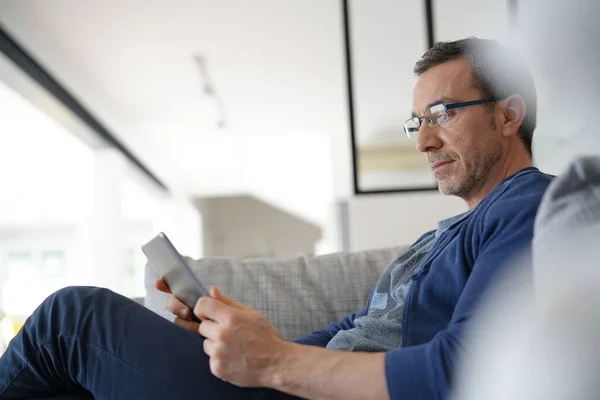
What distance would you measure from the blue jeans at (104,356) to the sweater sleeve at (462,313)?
0.25 meters

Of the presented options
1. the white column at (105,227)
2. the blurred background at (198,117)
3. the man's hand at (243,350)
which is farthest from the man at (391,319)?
the white column at (105,227)

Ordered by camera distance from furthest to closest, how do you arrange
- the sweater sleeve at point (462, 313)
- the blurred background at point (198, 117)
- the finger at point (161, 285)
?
1. the blurred background at point (198, 117)
2. the finger at point (161, 285)
3. the sweater sleeve at point (462, 313)

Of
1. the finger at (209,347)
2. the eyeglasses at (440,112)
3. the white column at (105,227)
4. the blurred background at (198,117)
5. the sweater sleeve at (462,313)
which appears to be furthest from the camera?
the white column at (105,227)

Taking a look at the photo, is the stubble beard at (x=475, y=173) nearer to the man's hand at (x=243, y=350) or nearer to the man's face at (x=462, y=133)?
the man's face at (x=462, y=133)

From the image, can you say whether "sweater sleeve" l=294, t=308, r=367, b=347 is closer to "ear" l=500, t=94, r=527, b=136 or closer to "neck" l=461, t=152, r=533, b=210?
"neck" l=461, t=152, r=533, b=210

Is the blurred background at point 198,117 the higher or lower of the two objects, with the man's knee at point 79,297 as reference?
higher

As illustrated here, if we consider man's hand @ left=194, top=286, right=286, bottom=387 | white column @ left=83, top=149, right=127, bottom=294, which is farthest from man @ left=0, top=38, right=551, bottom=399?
white column @ left=83, top=149, right=127, bottom=294

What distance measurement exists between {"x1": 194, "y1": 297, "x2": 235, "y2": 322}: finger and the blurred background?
2.21 ft

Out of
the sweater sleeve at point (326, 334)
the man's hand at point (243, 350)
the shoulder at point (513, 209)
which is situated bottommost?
the sweater sleeve at point (326, 334)

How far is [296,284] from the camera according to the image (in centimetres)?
183

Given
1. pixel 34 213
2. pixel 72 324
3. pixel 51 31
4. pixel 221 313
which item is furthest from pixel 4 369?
pixel 34 213

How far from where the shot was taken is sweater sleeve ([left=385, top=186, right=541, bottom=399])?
888 mm

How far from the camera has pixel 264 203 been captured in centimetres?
1367

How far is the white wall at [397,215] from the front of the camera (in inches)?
171
